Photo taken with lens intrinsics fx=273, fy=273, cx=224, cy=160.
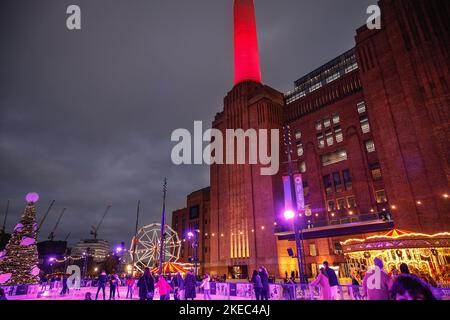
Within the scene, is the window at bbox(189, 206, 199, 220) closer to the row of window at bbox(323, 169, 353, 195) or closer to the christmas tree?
the row of window at bbox(323, 169, 353, 195)

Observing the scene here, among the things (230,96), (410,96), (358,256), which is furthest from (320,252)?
(230,96)

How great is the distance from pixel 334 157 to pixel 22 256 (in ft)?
139

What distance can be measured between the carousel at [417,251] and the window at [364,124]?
21833mm

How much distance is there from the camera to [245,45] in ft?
261

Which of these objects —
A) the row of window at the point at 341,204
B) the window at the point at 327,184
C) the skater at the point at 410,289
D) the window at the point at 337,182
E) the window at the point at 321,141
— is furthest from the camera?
the window at the point at 321,141

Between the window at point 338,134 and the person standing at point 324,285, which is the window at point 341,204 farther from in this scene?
the person standing at point 324,285

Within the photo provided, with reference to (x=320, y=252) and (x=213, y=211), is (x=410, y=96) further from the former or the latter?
(x=213, y=211)

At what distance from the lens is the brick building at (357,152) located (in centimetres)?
3152

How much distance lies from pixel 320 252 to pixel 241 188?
1901 cm

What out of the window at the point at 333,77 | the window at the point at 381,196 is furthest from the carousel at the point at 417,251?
the window at the point at 333,77

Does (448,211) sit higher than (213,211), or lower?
lower

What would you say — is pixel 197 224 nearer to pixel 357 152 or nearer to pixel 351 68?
pixel 357 152

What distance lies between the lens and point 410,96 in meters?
33.8

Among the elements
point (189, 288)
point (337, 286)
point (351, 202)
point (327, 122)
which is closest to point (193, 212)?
point (327, 122)
